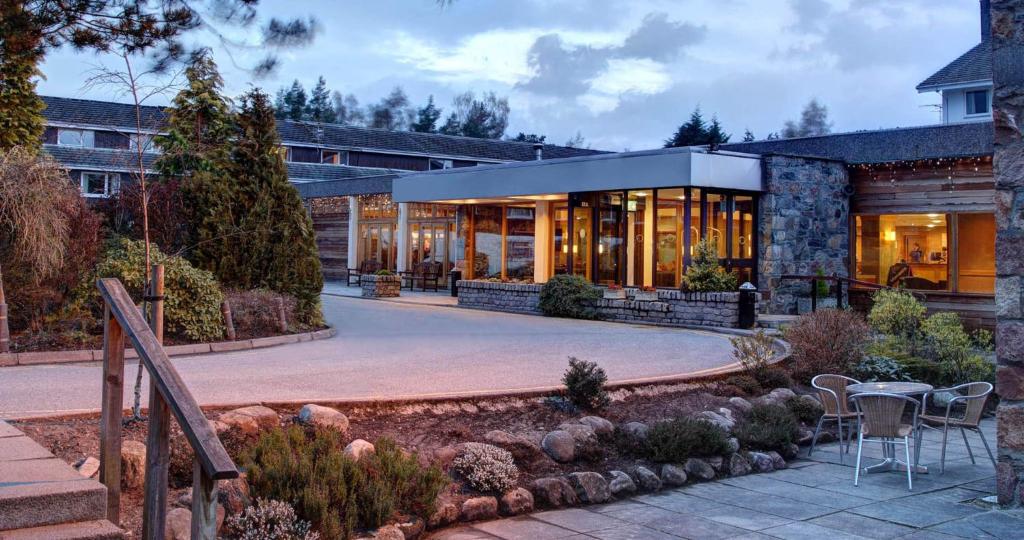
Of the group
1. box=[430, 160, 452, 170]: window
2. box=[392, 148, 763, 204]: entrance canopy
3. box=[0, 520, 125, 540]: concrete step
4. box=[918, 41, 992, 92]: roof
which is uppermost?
box=[918, 41, 992, 92]: roof

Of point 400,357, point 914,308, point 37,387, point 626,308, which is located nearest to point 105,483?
point 37,387

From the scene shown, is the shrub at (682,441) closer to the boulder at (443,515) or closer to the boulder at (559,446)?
the boulder at (559,446)

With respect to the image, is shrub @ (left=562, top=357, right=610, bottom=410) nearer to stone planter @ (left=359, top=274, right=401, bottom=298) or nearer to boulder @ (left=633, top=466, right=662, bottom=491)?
boulder @ (left=633, top=466, right=662, bottom=491)

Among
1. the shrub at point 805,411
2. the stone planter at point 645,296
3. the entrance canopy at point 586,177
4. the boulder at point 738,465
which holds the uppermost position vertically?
the entrance canopy at point 586,177

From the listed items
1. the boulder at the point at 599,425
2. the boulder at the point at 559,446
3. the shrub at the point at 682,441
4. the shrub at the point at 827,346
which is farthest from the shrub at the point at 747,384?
the boulder at the point at 559,446

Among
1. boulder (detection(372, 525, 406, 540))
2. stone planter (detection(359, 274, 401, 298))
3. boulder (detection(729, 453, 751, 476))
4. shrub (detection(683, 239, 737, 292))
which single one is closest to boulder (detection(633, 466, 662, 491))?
boulder (detection(729, 453, 751, 476))

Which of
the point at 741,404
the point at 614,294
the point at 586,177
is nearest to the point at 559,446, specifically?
the point at 741,404

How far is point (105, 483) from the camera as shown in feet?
16.5

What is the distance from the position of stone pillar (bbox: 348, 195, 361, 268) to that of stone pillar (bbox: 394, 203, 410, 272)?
10.1ft

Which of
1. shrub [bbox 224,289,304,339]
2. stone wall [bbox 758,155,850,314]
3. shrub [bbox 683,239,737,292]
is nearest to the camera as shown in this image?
shrub [bbox 224,289,304,339]

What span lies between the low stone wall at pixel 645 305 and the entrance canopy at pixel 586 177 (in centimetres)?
242

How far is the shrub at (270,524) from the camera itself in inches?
213

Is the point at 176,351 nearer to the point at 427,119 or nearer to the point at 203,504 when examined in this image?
the point at 203,504

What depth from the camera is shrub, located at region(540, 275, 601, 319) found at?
20.5 m
